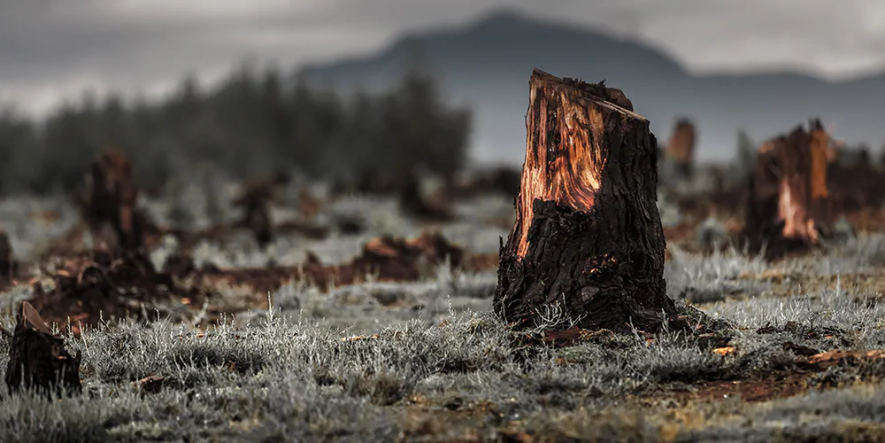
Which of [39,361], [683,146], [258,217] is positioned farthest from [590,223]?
[683,146]

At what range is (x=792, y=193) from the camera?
37.0ft

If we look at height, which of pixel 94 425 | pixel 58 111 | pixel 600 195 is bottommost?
pixel 94 425

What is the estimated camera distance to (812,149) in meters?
11.4

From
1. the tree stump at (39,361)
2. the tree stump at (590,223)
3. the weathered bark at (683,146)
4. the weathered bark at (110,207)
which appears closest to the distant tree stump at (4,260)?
the weathered bark at (110,207)

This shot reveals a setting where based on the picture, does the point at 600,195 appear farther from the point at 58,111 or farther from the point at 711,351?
the point at 58,111

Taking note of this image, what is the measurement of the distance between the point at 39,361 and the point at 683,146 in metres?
24.6

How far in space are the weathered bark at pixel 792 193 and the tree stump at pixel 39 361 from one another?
27.9 ft

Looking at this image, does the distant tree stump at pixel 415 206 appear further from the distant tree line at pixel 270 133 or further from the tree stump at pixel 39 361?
the tree stump at pixel 39 361

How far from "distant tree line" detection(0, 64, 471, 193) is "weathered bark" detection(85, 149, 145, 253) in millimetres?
19259

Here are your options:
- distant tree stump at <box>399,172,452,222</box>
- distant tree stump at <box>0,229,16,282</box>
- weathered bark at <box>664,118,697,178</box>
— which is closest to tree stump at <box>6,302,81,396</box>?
distant tree stump at <box>0,229,16,282</box>

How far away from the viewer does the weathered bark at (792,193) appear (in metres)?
11.2

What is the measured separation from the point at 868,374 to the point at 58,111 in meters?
39.6

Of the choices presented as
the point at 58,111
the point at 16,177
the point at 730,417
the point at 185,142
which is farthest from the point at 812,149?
the point at 185,142

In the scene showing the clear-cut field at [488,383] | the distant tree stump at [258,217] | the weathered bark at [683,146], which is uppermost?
the weathered bark at [683,146]
